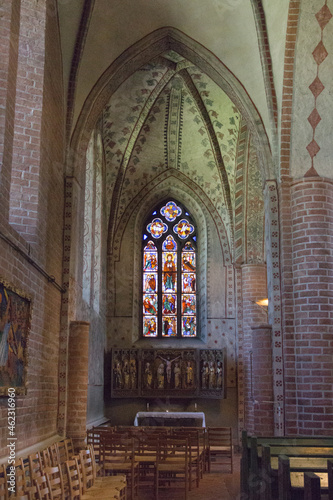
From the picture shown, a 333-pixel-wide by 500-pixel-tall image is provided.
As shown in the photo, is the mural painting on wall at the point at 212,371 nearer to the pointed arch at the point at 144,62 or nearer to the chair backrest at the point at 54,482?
the pointed arch at the point at 144,62

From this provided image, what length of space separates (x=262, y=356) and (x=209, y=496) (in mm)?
2748

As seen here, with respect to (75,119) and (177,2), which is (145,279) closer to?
(75,119)

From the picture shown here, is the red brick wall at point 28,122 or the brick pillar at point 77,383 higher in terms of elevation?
the red brick wall at point 28,122

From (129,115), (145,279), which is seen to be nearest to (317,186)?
(129,115)

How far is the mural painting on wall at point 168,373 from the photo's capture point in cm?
1658

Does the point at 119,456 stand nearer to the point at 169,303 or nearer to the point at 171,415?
the point at 171,415

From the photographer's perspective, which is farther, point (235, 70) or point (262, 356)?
point (235, 70)

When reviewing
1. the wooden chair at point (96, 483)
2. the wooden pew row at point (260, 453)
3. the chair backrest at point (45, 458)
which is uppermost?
the wooden pew row at point (260, 453)

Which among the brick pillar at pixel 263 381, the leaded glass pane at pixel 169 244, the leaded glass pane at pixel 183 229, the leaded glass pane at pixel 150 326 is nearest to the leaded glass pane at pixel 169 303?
the leaded glass pane at pixel 150 326

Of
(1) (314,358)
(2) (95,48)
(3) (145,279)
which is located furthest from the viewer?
(3) (145,279)

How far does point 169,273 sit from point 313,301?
27.7ft

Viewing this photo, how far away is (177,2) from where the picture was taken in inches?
467

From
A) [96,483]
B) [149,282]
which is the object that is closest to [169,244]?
[149,282]

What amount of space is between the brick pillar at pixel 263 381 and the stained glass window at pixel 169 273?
7.32m
